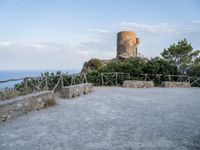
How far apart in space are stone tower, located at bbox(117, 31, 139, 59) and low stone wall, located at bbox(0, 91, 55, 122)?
21295 mm

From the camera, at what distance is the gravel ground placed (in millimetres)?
4027

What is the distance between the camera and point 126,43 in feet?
92.2

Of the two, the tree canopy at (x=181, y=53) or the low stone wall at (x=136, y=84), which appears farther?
the tree canopy at (x=181, y=53)

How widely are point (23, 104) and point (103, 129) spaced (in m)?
2.75

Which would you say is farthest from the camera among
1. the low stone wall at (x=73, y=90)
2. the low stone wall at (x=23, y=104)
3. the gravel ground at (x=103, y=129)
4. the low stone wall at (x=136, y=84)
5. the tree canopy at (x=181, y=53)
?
the tree canopy at (x=181, y=53)

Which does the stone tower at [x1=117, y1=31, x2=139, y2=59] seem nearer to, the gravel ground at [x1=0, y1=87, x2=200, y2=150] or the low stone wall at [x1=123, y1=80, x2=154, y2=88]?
the low stone wall at [x1=123, y1=80, x2=154, y2=88]

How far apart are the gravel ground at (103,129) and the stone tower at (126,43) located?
2130cm

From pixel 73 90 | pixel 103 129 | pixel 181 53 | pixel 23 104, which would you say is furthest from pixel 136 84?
pixel 181 53

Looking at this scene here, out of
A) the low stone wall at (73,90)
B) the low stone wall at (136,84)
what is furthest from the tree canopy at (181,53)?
the low stone wall at (73,90)

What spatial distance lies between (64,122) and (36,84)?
4.02 metres

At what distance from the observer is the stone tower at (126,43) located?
28.1 m

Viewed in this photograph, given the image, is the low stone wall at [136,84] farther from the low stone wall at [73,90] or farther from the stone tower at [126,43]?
the stone tower at [126,43]

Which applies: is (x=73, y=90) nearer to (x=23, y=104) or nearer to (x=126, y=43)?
(x=23, y=104)

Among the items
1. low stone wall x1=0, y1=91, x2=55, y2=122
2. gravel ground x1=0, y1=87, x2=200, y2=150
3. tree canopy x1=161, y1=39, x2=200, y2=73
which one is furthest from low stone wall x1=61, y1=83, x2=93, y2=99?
tree canopy x1=161, y1=39, x2=200, y2=73
